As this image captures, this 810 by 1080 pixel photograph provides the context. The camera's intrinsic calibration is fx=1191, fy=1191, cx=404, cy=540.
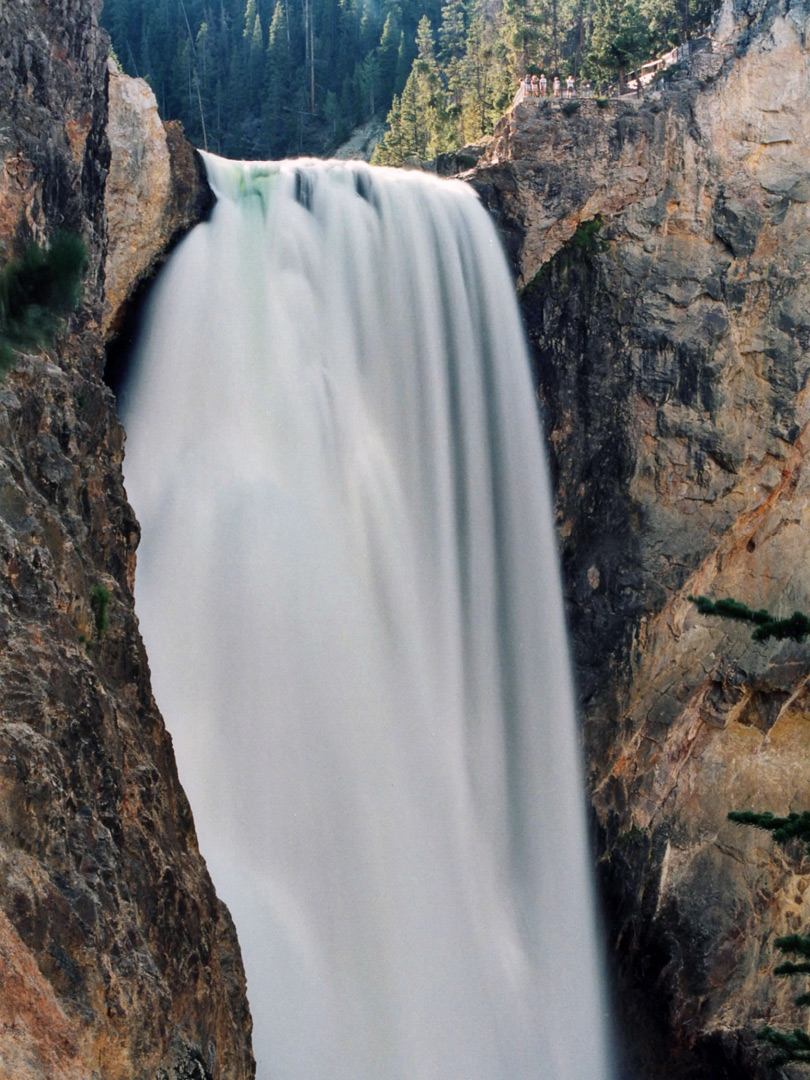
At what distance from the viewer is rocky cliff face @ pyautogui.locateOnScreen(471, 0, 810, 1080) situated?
22.7 m

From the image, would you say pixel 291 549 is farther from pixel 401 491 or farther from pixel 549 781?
pixel 549 781

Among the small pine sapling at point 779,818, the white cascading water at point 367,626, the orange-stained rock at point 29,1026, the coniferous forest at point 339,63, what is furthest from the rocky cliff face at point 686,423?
the coniferous forest at point 339,63

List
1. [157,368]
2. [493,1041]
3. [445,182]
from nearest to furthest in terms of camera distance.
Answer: [493,1041]
[157,368]
[445,182]

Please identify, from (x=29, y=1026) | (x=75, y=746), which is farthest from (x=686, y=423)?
(x=29, y=1026)

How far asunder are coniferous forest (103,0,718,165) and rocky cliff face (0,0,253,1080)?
28.5 metres

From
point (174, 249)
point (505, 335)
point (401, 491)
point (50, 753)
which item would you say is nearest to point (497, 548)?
point (401, 491)

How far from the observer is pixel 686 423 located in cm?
2347

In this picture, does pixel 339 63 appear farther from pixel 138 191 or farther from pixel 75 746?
pixel 75 746

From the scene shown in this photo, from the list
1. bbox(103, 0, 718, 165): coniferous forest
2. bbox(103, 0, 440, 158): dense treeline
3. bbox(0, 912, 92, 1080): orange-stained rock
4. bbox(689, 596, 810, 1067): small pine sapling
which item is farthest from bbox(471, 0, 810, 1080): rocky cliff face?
bbox(103, 0, 440, 158): dense treeline

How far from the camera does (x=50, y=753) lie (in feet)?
32.6

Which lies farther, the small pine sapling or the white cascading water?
the white cascading water

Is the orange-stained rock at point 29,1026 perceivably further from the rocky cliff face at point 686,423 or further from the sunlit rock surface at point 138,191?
the rocky cliff face at point 686,423

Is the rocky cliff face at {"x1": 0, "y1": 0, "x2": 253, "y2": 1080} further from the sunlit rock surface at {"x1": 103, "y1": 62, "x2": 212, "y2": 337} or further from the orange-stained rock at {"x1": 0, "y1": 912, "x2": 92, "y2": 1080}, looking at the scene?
the sunlit rock surface at {"x1": 103, "y1": 62, "x2": 212, "y2": 337}

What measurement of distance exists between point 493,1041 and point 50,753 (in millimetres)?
11658
